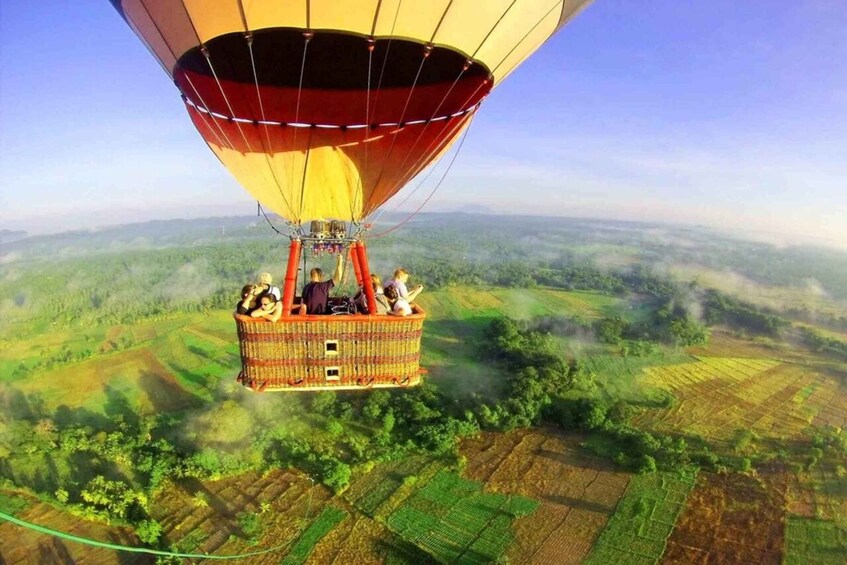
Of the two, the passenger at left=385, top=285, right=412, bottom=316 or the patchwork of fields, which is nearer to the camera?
the passenger at left=385, top=285, right=412, bottom=316

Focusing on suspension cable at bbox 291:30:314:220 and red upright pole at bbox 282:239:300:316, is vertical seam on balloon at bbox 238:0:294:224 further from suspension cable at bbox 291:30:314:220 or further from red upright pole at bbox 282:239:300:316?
red upright pole at bbox 282:239:300:316

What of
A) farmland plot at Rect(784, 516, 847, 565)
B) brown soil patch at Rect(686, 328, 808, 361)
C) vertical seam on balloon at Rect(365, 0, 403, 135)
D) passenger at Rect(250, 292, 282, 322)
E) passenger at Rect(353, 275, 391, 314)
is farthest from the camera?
brown soil patch at Rect(686, 328, 808, 361)

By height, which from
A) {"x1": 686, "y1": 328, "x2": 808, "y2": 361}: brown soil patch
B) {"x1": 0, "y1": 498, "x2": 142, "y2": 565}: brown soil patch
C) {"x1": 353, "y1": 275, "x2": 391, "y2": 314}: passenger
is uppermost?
{"x1": 353, "y1": 275, "x2": 391, "y2": 314}: passenger

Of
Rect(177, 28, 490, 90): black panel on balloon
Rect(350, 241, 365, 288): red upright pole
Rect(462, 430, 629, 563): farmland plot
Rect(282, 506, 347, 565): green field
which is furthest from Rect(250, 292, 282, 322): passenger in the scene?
Rect(462, 430, 629, 563): farmland plot

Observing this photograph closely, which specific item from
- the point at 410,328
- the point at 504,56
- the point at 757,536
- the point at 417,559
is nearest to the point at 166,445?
the point at 417,559

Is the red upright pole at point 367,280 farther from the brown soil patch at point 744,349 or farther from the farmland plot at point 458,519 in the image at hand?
the brown soil patch at point 744,349

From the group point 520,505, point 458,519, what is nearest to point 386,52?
point 458,519
